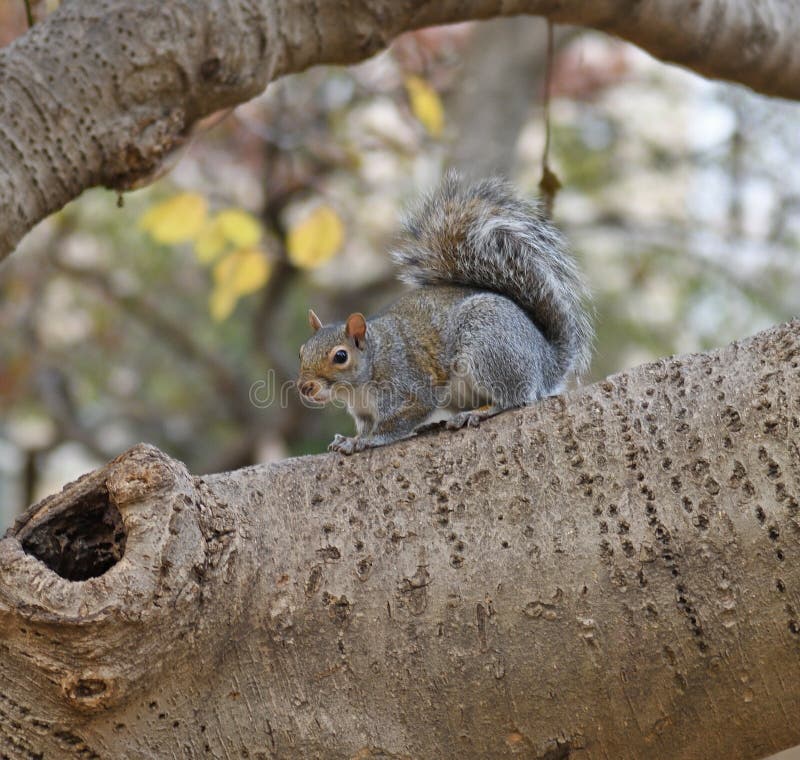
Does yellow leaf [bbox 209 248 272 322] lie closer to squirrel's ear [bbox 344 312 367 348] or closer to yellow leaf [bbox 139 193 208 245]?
yellow leaf [bbox 139 193 208 245]

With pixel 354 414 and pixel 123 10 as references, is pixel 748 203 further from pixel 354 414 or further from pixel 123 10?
pixel 123 10

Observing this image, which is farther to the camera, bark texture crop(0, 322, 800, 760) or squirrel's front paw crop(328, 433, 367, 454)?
squirrel's front paw crop(328, 433, 367, 454)

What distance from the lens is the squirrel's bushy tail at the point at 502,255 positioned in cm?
171

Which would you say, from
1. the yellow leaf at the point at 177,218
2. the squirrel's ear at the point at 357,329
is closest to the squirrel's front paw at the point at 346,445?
the squirrel's ear at the point at 357,329

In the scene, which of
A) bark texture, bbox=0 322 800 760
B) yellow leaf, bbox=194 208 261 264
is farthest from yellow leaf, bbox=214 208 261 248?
bark texture, bbox=0 322 800 760

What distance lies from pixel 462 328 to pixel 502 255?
15cm

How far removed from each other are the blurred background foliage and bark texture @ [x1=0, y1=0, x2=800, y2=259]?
1.78m

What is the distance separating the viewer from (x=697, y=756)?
3.40ft

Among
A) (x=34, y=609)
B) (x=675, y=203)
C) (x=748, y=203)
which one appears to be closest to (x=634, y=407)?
(x=34, y=609)

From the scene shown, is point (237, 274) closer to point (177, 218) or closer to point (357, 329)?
point (177, 218)

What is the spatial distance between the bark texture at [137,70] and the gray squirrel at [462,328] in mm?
354

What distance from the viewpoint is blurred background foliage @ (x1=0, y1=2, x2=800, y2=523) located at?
4.03 meters

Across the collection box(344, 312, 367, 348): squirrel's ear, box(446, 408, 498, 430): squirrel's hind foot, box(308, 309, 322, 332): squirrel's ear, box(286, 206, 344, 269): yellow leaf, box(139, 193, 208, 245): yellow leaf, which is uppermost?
box(446, 408, 498, 430): squirrel's hind foot

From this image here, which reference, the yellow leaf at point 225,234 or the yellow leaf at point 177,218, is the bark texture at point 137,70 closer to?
the yellow leaf at point 177,218
